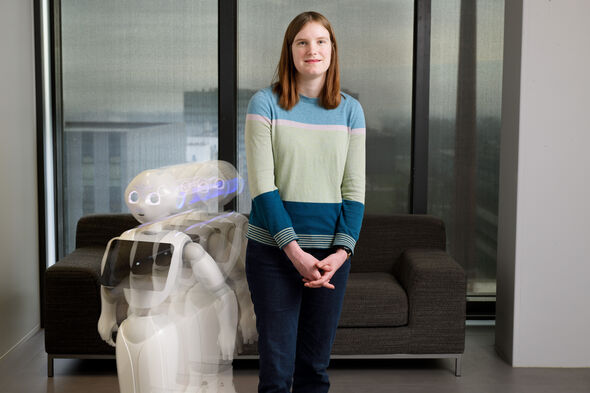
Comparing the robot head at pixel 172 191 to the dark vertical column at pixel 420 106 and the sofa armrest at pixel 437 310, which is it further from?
the dark vertical column at pixel 420 106

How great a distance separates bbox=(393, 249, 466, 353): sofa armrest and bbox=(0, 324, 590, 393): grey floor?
0.17 metres

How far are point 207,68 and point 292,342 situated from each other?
256cm

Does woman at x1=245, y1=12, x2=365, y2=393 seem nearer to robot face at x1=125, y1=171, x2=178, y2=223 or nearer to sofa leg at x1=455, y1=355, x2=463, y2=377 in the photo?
robot face at x1=125, y1=171, x2=178, y2=223

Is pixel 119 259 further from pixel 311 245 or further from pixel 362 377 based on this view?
pixel 362 377

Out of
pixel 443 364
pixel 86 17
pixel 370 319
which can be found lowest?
pixel 443 364

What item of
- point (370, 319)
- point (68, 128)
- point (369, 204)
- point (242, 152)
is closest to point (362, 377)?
point (370, 319)

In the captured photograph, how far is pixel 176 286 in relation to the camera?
6.63ft

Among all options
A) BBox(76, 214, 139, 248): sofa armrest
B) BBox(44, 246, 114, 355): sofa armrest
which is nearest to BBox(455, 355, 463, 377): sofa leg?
BBox(44, 246, 114, 355): sofa armrest

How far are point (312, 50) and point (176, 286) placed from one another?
2.70 feet

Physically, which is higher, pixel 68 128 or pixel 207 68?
pixel 207 68

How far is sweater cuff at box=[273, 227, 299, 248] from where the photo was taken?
1871mm

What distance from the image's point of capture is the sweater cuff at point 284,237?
187cm

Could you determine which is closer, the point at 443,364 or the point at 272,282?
the point at 272,282

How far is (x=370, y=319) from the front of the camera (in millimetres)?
3275
